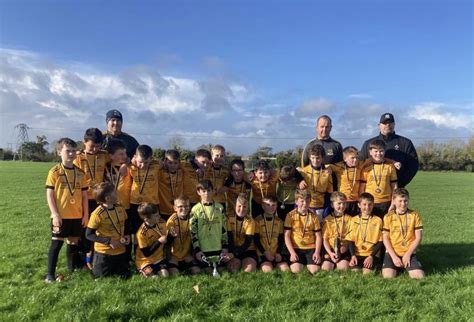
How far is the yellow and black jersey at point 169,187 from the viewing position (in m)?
8.17

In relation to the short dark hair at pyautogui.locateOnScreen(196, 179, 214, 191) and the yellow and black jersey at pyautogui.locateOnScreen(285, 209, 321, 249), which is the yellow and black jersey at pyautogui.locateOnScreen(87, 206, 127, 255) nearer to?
the short dark hair at pyautogui.locateOnScreen(196, 179, 214, 191)

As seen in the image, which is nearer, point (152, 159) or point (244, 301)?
point (244, 301)

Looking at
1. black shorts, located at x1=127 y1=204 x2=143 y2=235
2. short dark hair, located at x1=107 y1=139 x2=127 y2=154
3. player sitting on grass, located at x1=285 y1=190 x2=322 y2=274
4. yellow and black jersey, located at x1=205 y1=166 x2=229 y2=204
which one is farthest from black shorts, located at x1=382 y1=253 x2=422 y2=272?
short dark hair, located at x1=107 y1=139 x2=127 y2=154

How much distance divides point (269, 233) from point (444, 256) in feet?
12.5

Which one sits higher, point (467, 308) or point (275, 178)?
point (275, 178)

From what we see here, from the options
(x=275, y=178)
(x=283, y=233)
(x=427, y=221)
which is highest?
(x=275, y=178)

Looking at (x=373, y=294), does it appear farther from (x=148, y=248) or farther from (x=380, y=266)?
(x=148, y=248)

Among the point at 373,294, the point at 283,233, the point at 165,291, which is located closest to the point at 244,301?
the point at 165,291

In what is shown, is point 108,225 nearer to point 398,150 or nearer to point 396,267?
point 396,267

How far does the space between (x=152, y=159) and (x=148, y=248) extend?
64.2 inches

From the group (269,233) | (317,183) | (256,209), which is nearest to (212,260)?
(269,233)

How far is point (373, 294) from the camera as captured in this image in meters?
6.20

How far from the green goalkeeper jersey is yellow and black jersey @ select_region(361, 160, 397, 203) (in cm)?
293

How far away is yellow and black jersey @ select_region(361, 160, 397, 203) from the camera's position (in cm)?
815
